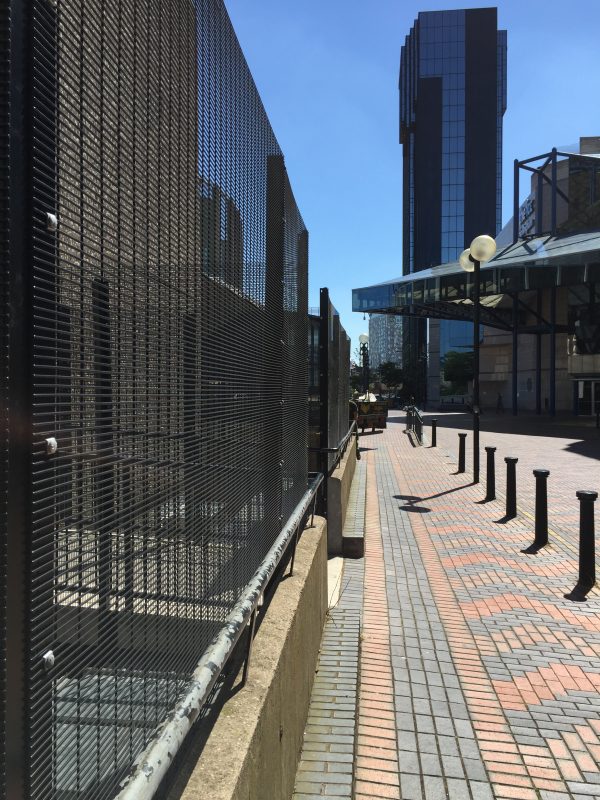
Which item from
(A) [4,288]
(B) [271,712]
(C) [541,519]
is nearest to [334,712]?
(B) [271,712]

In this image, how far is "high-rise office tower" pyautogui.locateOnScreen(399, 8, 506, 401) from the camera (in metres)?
104

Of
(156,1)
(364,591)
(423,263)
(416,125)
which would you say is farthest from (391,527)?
(416,125)

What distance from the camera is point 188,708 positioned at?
5.66ft

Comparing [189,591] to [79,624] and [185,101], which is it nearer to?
[79,624]

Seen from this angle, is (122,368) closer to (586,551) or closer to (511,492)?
(586,551)

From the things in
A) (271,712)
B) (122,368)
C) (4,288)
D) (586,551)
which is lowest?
(586,551)

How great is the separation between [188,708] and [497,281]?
4343 centimetres

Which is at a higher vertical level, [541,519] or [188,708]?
[188,708]

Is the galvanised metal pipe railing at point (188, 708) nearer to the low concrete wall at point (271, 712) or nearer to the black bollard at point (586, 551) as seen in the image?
the low concrete wall at point (271, 712)

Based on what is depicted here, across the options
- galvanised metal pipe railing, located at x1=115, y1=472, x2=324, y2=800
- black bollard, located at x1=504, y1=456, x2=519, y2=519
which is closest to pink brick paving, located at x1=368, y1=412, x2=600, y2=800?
black bollard, located at x1=504, y1=456, x2=519, y2=519

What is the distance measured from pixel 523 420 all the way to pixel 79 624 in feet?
136

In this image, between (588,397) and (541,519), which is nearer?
(541,519)

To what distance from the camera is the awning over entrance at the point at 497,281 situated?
3747 centimetres

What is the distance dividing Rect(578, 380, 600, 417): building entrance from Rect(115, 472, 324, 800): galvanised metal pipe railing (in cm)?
4573
